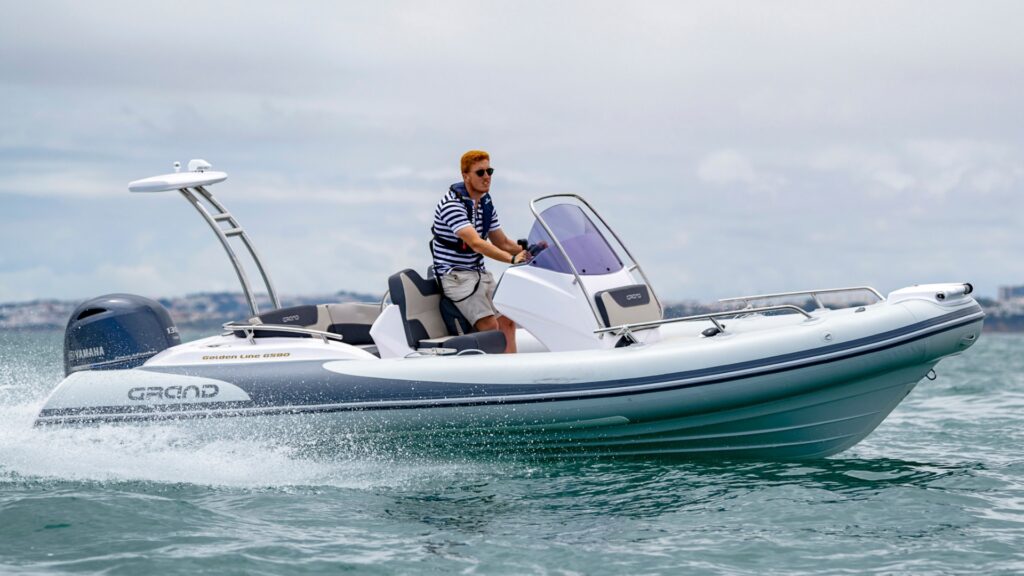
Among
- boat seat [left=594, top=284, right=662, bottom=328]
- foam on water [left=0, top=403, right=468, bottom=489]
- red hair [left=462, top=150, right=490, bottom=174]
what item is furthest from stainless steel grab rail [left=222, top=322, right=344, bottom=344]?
boat seat [left=594, top=284, right=662, bottom=328]

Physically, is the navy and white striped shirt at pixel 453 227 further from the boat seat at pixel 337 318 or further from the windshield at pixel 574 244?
the boat seat at pixel 337 318

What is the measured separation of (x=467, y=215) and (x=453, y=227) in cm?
13

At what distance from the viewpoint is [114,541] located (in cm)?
522

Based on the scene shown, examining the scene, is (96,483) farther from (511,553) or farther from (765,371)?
(765,371)

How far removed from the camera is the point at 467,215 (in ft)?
23.7

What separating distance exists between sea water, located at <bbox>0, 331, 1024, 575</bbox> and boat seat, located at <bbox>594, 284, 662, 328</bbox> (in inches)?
38.1

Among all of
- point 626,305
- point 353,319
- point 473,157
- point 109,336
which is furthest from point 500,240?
point 109,336

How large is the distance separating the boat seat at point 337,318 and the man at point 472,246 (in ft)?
3.36

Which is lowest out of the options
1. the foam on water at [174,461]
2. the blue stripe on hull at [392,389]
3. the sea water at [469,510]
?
the sea water at [469,510]

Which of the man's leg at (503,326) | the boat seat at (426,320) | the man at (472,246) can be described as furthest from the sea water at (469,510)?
the man at (472,246)

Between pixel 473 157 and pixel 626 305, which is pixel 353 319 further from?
pixel 626 305

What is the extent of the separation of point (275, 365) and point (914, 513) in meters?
4.04

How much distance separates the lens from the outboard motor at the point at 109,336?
7.34 metres

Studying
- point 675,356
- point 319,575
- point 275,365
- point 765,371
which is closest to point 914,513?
point 765,371
